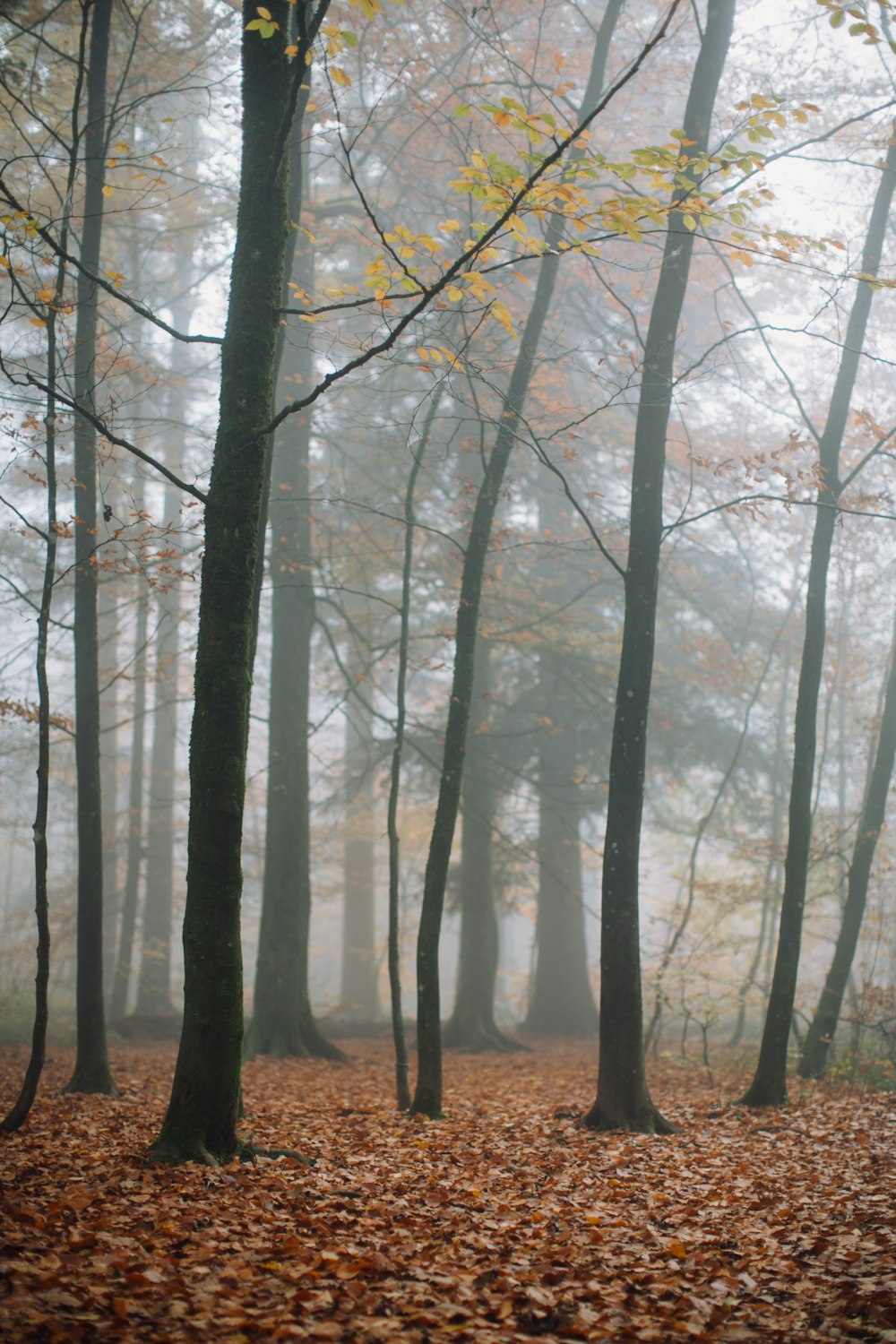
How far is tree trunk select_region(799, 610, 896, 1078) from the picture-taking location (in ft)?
33.9

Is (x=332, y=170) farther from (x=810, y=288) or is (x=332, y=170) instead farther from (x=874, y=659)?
(x=874, y=659)

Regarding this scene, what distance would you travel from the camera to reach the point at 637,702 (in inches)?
308

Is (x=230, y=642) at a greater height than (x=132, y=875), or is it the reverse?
(x=230, y=642)

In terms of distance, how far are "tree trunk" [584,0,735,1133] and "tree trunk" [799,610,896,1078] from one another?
3599 mm

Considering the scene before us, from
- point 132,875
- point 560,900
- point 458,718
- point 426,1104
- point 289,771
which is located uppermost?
point 458,718

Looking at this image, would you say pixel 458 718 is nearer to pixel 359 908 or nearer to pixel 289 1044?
pixel 289 1044

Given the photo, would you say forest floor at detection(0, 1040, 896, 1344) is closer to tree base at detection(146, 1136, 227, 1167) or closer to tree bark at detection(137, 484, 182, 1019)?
tree base at detection(146, 1136, 227, 1167)

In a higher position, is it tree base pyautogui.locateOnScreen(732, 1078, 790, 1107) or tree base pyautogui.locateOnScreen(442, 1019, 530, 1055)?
tree base pyautogui.locateOnScreen(732, 1078, 790, 1107)

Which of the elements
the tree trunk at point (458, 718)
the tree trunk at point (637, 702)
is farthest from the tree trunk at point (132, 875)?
the tree trunk at point (637, 702)

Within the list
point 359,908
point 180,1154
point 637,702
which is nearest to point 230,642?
point 180,1154

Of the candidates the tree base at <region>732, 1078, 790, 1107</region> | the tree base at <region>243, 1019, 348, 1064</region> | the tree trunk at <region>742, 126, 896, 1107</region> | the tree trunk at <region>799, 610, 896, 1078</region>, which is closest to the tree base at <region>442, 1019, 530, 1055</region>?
the tree base at <region>243, 1019, 348, 1064</region>

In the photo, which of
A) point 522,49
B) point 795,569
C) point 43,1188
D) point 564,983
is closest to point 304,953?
point 564,983

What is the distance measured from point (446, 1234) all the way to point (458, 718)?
14.7 ft

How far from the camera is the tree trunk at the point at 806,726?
8.77 meters
